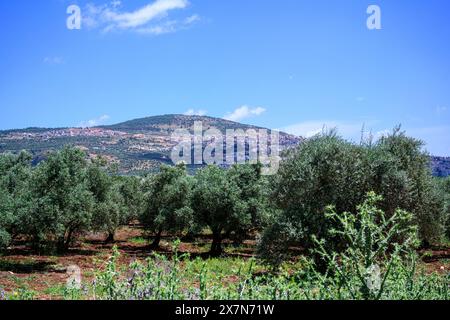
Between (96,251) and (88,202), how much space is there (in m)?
8.49

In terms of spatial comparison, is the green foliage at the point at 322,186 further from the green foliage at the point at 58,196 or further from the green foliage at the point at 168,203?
the green foliage at the point at 168,203

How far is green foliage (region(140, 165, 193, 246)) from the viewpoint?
37.6 m

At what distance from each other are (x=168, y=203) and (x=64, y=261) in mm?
12729

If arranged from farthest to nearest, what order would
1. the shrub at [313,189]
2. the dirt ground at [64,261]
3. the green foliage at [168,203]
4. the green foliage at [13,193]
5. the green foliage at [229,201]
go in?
the green foliage at [168,203], the green foliage at [229,201], the green foliage at [13,193], the dirt ground at [64,261], the shrub at [313,189]

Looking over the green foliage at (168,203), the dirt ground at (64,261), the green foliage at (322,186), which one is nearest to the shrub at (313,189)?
the green foliage at (322,186)

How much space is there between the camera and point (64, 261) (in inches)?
1171

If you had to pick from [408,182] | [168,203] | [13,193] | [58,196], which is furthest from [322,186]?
[13,193]

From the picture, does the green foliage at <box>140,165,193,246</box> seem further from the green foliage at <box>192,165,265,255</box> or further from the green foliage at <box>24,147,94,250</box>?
the green foliage at <box>24,147,94,250</box>

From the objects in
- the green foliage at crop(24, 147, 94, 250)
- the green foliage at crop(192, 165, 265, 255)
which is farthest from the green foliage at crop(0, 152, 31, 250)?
the green foliage at crop(192, 165, 265, 255)

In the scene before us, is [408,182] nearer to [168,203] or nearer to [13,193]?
[168,203]

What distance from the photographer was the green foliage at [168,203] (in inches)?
1482

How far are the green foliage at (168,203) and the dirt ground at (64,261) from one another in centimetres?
265

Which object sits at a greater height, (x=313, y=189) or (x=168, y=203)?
(x=313, y=189)
